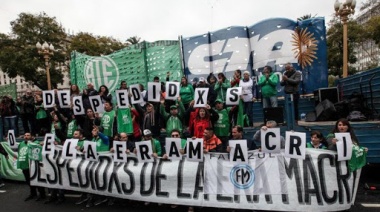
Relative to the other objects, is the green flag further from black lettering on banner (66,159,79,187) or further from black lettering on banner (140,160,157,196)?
black lettering on banner (140,160,157,196)

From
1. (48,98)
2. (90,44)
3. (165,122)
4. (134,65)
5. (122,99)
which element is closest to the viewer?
(122,99)

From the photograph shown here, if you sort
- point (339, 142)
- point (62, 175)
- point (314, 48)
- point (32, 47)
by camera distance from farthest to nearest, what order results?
point (32, 47), point (314, 48), point (62, 175), point (339, 142)

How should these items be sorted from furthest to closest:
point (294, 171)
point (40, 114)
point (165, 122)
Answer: point (40, 114) → point (165, 122) → point (294, 171)

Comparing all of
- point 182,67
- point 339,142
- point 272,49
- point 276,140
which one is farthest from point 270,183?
point 182,67

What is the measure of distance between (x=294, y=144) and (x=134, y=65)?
9063 mm

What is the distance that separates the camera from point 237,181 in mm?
5520

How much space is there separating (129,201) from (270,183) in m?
2.88

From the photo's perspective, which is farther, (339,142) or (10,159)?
(10,159)

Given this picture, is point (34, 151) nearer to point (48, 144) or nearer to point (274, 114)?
point (48, 144)

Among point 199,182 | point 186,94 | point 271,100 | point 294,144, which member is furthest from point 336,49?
point 199,182

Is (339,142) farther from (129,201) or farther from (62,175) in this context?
(62,175)

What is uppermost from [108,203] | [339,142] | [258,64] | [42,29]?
[42,29]

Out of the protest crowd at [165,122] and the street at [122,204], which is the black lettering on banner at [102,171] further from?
the street at [122,204]

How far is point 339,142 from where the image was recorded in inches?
202
